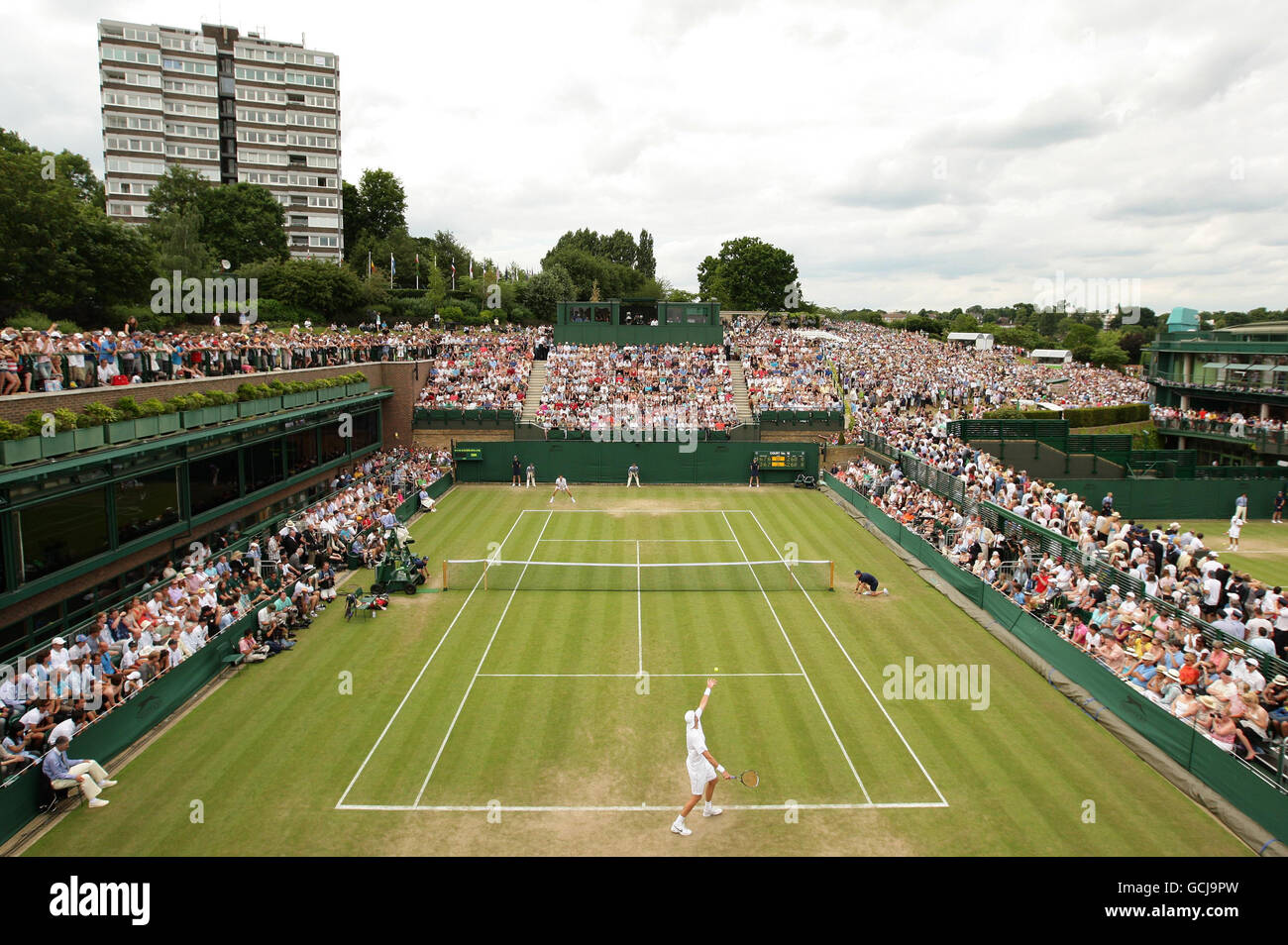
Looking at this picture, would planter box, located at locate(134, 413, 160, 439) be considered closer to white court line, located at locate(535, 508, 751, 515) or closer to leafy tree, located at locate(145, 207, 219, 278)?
white court line, located at locate(535, 508, 751, 515)

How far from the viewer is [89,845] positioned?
11.6 metres

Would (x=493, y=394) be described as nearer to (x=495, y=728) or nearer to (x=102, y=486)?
(x=102, y=486)

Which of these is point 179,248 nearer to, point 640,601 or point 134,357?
point 134,357

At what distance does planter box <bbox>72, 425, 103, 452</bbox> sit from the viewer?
18.3m

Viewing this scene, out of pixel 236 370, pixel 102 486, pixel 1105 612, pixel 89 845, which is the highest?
pixel 236 370

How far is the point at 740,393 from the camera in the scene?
51.5 m

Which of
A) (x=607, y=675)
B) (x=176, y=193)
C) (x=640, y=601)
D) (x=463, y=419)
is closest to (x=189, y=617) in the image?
(x=607, y=675)

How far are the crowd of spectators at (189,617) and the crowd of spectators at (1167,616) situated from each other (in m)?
19.1

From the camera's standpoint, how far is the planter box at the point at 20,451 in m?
16.0

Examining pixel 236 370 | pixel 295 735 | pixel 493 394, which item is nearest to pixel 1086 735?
pixel 295 735

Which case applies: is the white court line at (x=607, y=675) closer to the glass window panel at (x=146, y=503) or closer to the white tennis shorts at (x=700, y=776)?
the white tennis shorts at (x=700, y=776)

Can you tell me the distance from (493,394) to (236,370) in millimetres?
21507

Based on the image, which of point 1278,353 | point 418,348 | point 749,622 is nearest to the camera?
point 749,622
